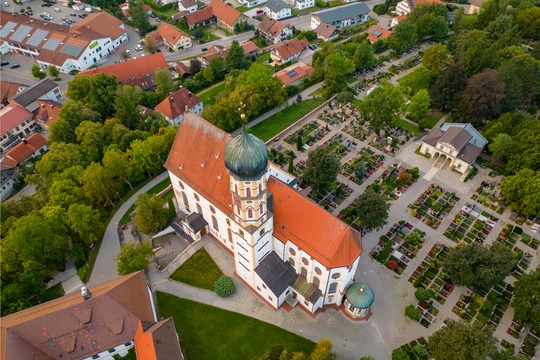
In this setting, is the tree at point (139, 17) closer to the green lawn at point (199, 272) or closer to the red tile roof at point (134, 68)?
the red tile roof at point (134, 68)

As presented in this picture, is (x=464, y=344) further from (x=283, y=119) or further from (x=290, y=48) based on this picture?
(x=290, y=48)

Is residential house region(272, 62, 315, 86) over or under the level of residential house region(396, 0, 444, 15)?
under

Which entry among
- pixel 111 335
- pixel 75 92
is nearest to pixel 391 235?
pixel 111 335

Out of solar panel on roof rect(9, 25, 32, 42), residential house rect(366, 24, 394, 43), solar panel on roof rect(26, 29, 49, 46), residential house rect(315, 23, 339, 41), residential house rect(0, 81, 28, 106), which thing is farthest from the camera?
residential house rect(315, 23, 339, 41)

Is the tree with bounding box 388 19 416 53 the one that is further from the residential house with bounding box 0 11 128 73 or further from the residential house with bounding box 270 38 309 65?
the residential house with bounding box 0 11 128 73

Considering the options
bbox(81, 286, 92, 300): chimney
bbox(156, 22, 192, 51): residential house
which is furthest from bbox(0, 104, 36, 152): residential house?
bbox(81, 286, 92, 300): chimney

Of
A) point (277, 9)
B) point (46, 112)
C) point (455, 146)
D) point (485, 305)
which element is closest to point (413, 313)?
point (485, 305)

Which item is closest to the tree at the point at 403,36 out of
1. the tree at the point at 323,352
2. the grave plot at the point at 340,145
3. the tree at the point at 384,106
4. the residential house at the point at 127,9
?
the tree at the point at 384,106
